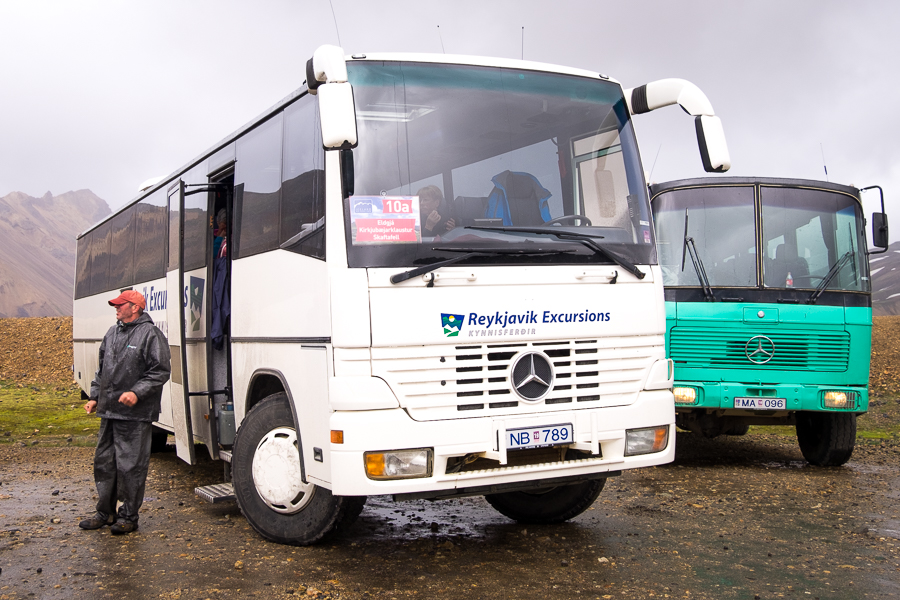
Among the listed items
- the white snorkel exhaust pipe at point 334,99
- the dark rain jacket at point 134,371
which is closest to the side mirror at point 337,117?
the white snorkel exhaust pipe at point 334,99

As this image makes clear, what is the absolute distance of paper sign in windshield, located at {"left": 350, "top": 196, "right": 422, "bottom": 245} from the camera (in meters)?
5.27

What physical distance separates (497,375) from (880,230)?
644 centimetres

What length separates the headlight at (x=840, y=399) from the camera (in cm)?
924

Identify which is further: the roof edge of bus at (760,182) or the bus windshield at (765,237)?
the roof edge of bus at (760,182)

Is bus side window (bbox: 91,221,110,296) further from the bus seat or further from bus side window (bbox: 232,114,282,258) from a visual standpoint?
the bus seat

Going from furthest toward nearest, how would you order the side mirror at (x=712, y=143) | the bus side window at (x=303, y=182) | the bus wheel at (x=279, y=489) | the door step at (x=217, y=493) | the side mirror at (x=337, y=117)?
the door step at (x=217, y=493), the side mirror at (x=712, y=143), the bus wheel at (x=279, y=489), the bus side window at (x=303, y=182), the side mirror at (x=337, y=117)

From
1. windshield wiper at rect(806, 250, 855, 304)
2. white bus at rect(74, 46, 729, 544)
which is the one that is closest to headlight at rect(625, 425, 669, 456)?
white bus at rect(74, 46, 729, 544)

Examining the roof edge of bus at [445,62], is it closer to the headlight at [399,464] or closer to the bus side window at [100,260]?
the headlight at [399,464]

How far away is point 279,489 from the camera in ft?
19.9

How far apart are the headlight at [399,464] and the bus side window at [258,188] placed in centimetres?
203

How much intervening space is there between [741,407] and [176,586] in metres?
6.26

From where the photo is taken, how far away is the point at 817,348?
30.6ft

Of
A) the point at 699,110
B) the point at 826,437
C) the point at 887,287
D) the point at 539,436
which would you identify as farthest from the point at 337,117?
the point at 887,287

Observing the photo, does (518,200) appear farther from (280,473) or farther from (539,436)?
(280,473)
